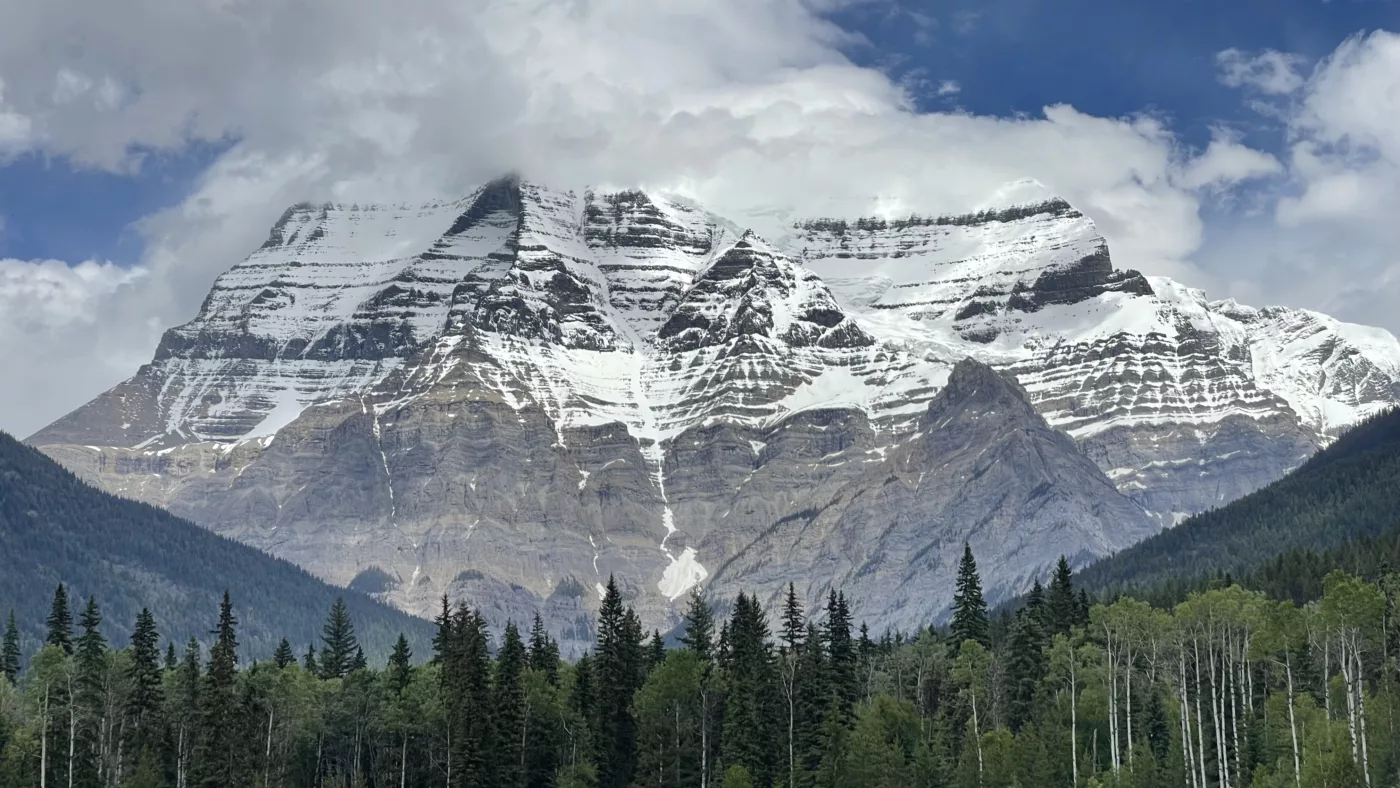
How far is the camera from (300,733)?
175 meters

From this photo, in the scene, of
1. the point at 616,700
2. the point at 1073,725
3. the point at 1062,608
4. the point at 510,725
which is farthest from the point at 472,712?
the point at 1062,608

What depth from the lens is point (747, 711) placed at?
16712 centimetres

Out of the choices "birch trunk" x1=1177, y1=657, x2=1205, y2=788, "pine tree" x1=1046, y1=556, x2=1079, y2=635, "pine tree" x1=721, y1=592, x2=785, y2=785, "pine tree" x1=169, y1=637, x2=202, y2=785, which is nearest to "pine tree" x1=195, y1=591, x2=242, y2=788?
"pine tree" x1=169, y1=637, x2=202, y2=785

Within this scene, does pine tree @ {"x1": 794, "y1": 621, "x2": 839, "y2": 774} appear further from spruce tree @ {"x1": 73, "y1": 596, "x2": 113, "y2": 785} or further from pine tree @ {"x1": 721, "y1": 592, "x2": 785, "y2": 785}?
spruce tree @ {"x1": 73, "y1": 596, "x2": 113, "y2": 785}

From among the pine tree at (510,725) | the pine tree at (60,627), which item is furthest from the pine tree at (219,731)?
the pine tree at (60,627)

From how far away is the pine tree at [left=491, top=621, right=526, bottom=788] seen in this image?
545ft

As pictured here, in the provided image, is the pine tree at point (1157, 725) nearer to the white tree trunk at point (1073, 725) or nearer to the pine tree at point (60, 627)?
the white tree trunk at point (1073, 725)

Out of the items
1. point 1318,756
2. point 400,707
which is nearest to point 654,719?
point 400,707

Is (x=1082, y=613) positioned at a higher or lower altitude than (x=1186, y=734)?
→ higher

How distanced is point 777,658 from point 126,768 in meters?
49.8

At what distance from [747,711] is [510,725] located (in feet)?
56.3

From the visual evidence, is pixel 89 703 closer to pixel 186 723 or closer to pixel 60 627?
pixel 186 723

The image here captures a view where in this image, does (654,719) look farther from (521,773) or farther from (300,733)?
(300,733)

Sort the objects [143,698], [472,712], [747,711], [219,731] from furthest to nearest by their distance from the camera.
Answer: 1. [143,698]
2. [747,711]
3. [219,731]
4. [472,712]
